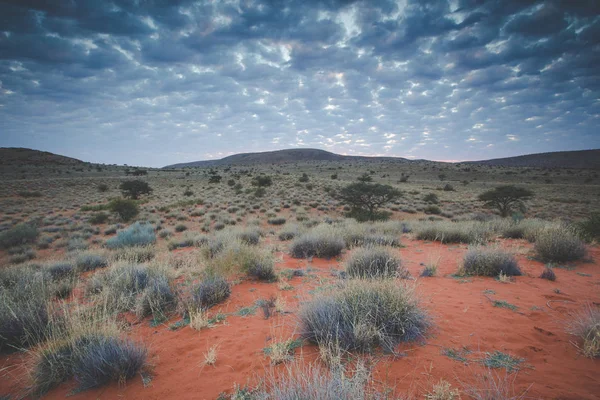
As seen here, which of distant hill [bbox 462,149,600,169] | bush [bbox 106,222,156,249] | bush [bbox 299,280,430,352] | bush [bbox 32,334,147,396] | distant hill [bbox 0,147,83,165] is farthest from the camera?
distant hill [bbox 462,149,600,169]

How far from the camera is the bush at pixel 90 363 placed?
9.05 feet

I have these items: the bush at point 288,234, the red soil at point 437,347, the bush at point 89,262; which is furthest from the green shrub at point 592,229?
the bush at point 89,262

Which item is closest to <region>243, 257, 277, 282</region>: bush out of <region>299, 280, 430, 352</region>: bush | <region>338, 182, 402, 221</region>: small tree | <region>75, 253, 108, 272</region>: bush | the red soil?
the red soil

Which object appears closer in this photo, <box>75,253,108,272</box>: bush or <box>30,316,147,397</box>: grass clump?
<box>30,316,147,397</box>: grass clump

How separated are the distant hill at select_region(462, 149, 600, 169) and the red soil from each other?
365 ft

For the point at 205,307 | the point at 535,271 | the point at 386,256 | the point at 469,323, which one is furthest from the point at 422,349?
the point at 535,271

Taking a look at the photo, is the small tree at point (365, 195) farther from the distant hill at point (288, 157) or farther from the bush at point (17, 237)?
the distant hill at point (288, 157)

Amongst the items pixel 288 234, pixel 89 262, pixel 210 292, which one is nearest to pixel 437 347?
pixel 210 292

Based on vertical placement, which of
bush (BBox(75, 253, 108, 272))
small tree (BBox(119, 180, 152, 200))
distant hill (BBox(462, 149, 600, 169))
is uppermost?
distant hill (BBox(462, 149, 600, 169))

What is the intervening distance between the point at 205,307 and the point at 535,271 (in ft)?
23.8

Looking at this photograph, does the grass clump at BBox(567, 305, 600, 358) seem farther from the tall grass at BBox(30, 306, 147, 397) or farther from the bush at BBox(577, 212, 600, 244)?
the bush at BBox(577, 212, 600, 244)

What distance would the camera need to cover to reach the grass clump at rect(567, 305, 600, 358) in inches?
104

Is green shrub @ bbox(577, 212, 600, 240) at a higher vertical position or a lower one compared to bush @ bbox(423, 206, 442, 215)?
higher

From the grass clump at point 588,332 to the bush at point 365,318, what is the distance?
155 cm
